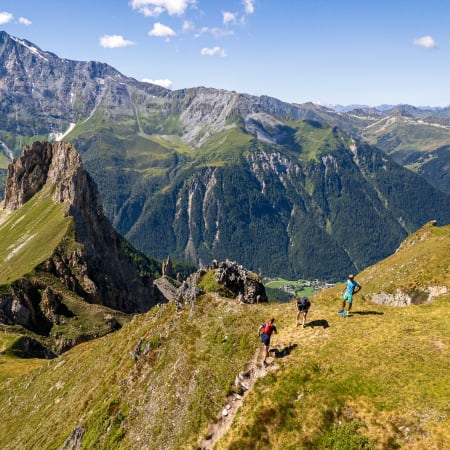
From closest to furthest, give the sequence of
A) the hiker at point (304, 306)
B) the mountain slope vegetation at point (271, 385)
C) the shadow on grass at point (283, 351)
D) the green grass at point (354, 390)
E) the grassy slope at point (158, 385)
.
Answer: the green grass at point (354, 390) → the mountain slope vegetation at point (271, 385) → the shadow on grass at point (283, 351) → the grassy slope at point (158, 385) → the hiker at point (304, 306)

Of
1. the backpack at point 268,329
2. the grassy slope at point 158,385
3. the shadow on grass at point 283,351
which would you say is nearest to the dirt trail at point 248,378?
the shadow on grass at point 283,351

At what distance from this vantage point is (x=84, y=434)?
4891cm

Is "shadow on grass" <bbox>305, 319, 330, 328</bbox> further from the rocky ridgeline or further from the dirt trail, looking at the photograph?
Answer: the rocky ridgeline

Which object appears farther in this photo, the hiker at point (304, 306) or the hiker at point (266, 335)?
the hiker at point (304, 306)

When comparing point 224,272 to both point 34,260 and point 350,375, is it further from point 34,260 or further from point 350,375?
point 34,260

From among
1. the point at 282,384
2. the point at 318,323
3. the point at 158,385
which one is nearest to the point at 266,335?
the point at 282,384

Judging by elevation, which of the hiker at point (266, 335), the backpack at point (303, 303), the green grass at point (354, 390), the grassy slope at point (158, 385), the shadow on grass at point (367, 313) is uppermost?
the backpack at point (303, 303)

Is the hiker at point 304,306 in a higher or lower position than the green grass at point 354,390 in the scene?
higher

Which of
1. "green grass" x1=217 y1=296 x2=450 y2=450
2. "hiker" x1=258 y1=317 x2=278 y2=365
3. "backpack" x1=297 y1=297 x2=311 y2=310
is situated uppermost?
"backpack" x1=297 y1=297 x2=311 y2=310

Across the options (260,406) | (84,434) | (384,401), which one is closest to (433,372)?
(384,401)

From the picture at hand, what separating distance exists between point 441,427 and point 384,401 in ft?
14.6

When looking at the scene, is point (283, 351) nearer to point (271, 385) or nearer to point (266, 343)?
point (266, 343)

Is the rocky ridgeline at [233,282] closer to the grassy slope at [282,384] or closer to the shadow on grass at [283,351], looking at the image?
the grassy slope at [282,384]

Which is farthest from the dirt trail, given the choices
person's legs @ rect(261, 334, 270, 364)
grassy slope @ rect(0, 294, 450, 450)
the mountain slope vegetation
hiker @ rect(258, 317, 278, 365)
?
hiker @ rect(258, 317, 278, 365)
